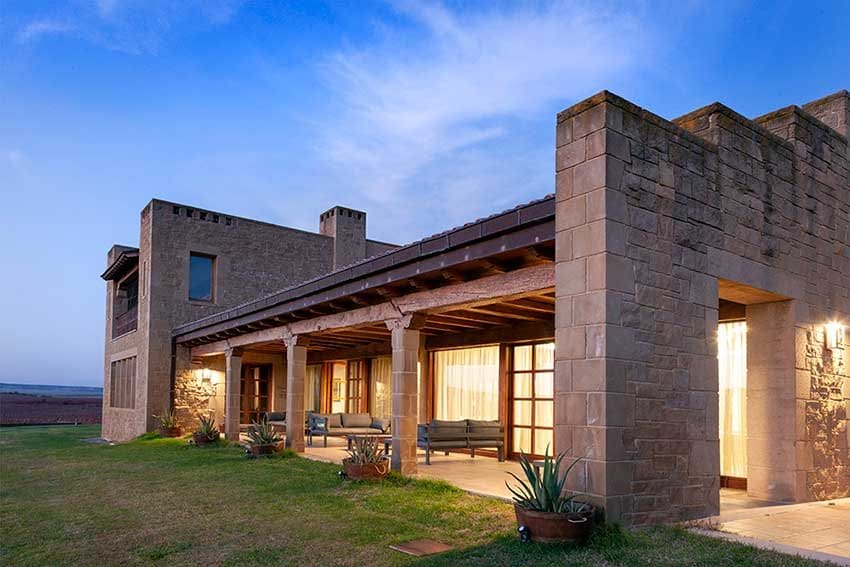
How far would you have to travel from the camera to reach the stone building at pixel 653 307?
19.5 feet

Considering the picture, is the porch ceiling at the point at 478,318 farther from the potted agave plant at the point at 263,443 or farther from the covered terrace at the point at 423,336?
the potted agave plant at the point at 263,443

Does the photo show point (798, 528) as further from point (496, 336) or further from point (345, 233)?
point (345, 233)

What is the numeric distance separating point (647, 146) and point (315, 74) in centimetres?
2667

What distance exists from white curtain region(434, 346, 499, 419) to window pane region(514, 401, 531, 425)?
0.47 m

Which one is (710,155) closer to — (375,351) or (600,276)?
(600,276)

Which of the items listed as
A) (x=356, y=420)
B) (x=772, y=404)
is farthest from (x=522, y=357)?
(x=772, y=404)

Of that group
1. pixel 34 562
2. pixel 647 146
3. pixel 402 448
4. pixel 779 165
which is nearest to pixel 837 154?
pixel 779 165

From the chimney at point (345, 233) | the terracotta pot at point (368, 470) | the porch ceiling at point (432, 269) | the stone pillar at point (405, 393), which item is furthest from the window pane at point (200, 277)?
the terracotta pot at point (368, 470)

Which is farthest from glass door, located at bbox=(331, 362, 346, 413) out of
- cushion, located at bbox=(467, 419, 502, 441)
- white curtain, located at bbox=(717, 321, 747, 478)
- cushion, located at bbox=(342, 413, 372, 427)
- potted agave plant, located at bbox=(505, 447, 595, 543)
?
potted agave plant, located at bbox=(505, 447, 595, 543)

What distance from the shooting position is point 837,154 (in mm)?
8828

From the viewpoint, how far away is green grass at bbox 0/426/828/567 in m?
5.35

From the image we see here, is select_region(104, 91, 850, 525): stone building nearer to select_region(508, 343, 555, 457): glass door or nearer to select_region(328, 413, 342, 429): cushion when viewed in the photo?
select_region(508, 343, 555, 457): glass door

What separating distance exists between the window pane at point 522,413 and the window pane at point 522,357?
0.66 meters

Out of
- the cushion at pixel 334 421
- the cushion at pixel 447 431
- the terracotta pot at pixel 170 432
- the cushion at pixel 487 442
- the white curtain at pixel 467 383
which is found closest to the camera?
the cushion at pixel 447 431
